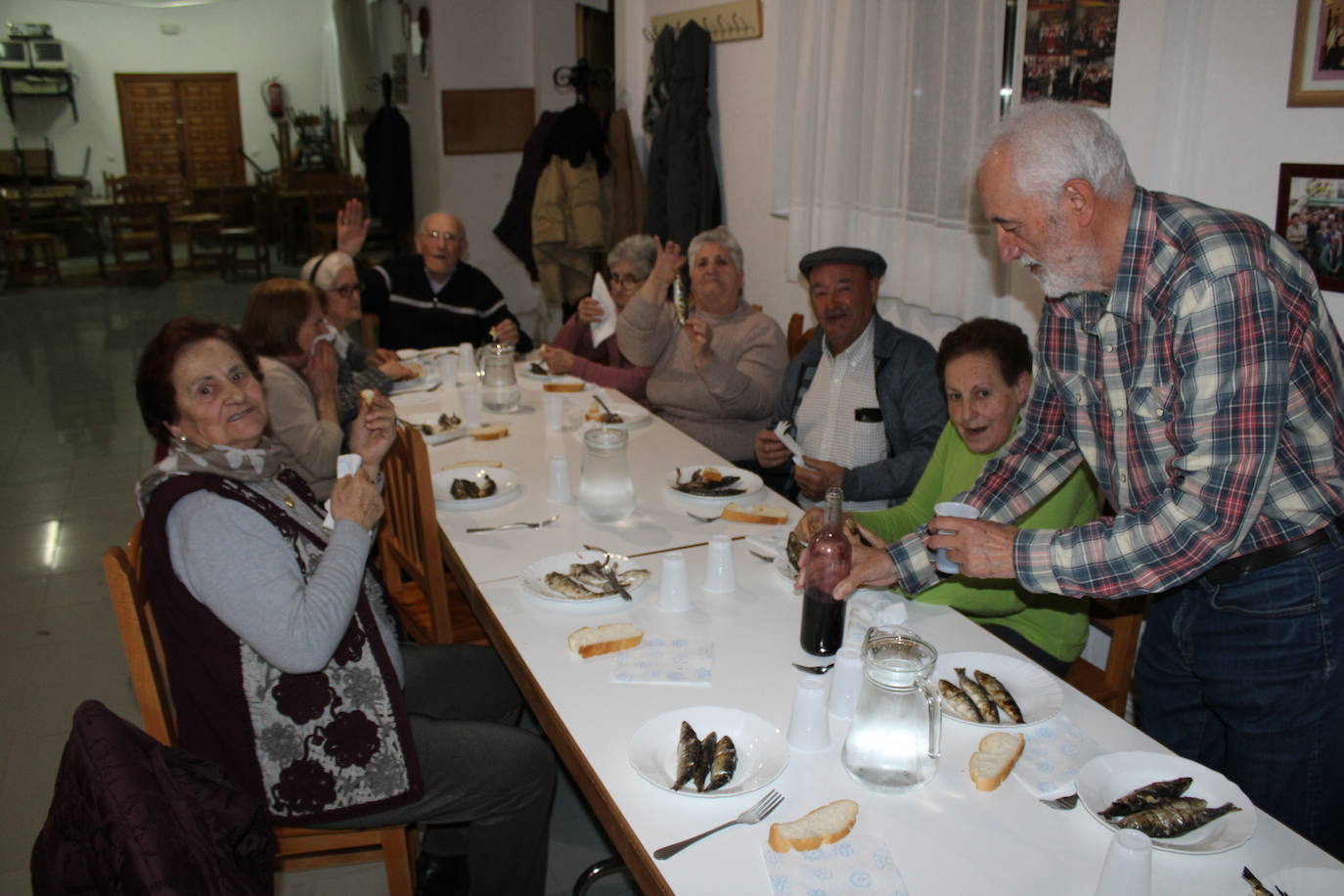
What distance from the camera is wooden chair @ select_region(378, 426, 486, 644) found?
2334 millimetres

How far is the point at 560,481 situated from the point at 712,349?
4.14 ft

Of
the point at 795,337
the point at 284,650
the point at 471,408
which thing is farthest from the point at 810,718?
the point at 795,337

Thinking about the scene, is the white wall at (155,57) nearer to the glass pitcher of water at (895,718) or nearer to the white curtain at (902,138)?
the white curtain at (902,138)

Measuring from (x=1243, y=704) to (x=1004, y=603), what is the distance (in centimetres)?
46

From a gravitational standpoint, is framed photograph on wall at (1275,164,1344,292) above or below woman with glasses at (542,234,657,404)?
above

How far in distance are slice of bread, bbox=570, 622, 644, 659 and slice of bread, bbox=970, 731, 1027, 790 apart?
2.00 ft

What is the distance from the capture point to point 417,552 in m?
2.53

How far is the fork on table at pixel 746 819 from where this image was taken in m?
1.25

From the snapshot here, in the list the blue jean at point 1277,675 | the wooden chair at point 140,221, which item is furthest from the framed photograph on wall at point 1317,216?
the wooden chair at point 140,221

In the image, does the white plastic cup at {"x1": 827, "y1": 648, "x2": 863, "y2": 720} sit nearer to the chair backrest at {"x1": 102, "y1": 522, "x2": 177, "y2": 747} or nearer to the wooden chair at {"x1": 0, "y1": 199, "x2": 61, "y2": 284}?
the chair backrest at {"x1": 102, "y1": 522, "x2": 177, "y2": 747}

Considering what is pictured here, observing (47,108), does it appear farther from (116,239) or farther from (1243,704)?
(1243,704)

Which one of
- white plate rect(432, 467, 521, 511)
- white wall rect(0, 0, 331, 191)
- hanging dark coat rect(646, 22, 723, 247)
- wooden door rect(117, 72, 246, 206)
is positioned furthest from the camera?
wooden door rect(117, 72, 246, 206)

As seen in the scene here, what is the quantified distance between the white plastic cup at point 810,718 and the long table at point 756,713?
2 cm

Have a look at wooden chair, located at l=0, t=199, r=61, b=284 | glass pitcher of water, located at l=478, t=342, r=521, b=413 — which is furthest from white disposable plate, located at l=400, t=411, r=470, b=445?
wooden chair, located at l=0, t=199, r=61, b=284
